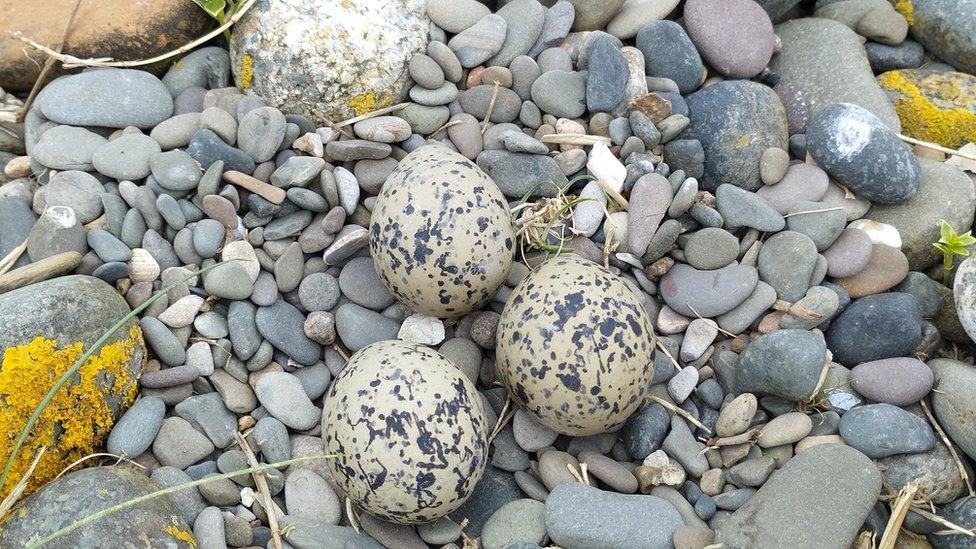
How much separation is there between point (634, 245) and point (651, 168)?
1.20 ft

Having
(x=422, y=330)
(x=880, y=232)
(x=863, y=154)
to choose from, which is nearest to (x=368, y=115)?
(x=422, y=330)

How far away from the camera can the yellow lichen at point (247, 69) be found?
3.20 meters

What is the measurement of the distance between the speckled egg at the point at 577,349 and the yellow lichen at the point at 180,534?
3.88ft

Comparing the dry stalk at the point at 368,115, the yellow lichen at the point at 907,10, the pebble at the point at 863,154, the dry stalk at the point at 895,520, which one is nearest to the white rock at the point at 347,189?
the dry stalk at the point at 368,115

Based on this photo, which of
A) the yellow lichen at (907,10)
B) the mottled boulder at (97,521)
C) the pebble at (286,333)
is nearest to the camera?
the mottled boulder at (97,521)

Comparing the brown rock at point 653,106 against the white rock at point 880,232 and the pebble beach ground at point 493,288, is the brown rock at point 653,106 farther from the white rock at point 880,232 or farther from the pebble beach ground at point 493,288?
the white rock at point 880,232

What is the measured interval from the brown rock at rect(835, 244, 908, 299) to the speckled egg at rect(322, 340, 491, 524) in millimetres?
1710

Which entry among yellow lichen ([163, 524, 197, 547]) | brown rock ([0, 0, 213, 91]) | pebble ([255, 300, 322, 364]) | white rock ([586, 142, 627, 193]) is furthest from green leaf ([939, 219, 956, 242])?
brown rock ([0, 0, 213, 91])

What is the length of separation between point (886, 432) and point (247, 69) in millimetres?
2936

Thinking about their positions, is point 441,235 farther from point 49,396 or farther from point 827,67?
point 827,67

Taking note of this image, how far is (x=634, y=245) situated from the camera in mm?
3068

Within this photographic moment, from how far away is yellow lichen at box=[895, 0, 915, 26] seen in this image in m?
3.89

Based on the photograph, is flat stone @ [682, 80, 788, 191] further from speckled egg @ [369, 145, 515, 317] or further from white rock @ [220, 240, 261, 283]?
white rock @ [220, 240, 261, 283]

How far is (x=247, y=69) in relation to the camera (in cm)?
321
